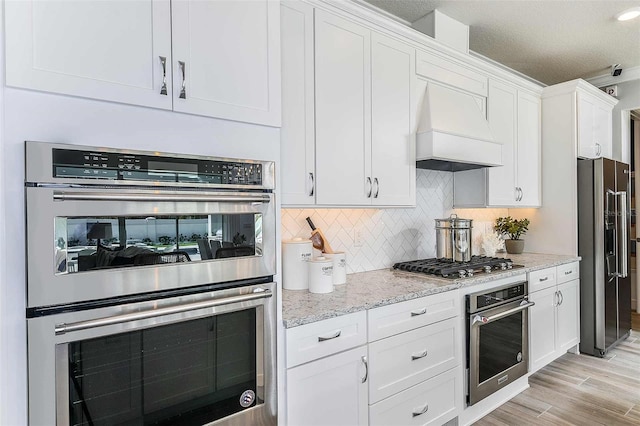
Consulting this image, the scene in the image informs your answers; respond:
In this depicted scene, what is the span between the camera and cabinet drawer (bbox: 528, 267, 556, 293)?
2.99 metres

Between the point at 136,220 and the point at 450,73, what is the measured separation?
247cm

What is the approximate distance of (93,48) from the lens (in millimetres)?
1188

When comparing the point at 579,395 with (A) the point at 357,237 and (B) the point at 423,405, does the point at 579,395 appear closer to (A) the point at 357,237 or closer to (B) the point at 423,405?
(B) the point at 423,405

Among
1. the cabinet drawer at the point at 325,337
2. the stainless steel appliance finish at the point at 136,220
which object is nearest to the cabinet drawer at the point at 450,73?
the stainless steel appliance finish at the point at 136,220

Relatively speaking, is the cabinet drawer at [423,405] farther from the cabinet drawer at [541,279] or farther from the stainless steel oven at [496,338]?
the cabinet drawer at [541,279]

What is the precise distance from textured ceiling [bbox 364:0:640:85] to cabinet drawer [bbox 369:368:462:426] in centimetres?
258

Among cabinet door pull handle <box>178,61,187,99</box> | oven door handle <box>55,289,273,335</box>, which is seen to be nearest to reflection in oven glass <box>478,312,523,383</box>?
oven door handle <box>55,289,273,335</box>

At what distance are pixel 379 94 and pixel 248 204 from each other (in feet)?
4.29

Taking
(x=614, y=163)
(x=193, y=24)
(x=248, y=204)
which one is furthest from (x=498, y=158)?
(x=193, y=24)

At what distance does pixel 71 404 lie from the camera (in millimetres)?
1118

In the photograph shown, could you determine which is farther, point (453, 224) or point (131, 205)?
point (453, 224)

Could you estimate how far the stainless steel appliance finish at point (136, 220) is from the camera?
1.08m

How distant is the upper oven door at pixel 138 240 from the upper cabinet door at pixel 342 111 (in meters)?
0.68

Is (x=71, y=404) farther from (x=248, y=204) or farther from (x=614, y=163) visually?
(x=614, y=163)
